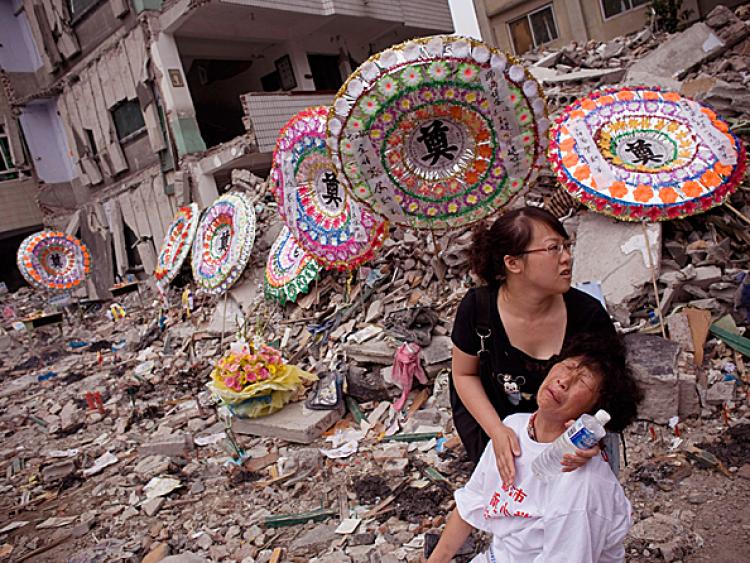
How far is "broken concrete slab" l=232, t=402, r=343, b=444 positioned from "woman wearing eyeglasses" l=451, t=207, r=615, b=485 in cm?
270

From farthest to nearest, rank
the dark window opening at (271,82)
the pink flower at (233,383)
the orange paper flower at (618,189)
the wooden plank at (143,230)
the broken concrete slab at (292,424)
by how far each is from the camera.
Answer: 1. the dark window opening at (271,82)
2. the wooden plank at (143,230)
3. the pink flower at (233,383)
4. the broken concrete slab at (292,424)
5. the orange paper flower at (618,189)

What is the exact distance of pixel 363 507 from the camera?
3570 millimetres

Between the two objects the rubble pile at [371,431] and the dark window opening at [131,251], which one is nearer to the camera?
the rubble pile at [371,431]

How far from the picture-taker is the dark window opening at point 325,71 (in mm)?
16312

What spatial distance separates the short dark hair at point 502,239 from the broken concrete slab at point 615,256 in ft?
8.88

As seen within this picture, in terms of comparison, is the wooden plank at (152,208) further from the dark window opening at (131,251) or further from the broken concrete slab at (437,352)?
the broken concrete slab at (437,352)

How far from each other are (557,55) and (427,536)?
9.73m

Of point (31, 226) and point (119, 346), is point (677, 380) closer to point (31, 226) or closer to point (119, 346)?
point (119, 346)

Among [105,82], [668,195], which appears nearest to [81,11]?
[105,82]

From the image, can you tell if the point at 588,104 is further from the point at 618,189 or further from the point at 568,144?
the point at 618,189

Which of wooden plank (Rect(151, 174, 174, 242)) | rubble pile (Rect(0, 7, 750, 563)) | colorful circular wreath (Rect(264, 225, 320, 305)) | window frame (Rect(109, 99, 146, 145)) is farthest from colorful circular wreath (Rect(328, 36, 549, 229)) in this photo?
window frame (Rect(109, 99, 146, 145))

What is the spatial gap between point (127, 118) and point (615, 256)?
1385 cm

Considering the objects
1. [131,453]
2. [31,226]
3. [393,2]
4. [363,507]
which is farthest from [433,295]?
[31,226]

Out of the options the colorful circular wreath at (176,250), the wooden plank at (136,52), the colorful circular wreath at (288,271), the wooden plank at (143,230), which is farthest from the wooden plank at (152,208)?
the colorful circular wreath at (288,271)
